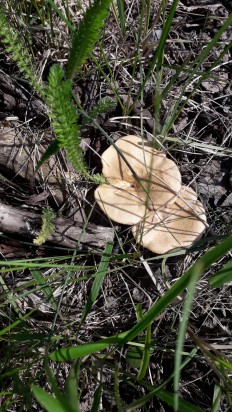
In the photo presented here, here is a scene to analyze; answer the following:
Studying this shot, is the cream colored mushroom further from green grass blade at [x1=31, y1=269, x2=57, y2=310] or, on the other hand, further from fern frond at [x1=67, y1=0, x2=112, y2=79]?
fern frond at [x1=67, y1=0, x2=112, y2=79]

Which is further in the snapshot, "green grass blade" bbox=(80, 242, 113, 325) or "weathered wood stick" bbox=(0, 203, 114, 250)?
"weathered wood stick" bbox=(0, 203, 114, 250)

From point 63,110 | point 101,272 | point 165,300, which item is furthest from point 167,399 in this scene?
point 63,110

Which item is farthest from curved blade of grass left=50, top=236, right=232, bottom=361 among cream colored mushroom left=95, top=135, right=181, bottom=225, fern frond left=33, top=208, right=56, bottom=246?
cream colored mushroom left=95, top=135, right=181, bottom=225

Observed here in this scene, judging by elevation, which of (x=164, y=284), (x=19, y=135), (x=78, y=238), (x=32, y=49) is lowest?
(x=164, y=284)

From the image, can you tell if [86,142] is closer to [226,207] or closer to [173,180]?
[173,180]

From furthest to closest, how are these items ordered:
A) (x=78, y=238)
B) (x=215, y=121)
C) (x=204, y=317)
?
(x=215, y=121) < (x=204, y=317) < (x=78, y=238)

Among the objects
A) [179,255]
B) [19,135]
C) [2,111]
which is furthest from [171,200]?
[2,111]
